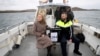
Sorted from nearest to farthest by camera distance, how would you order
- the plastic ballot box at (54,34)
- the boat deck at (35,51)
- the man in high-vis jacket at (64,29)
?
the man in high-vis jacket at (64,29)
the plastic ballot box at (54,34)
the boat deck at (35,51)

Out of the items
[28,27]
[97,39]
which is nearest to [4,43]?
[97,39]

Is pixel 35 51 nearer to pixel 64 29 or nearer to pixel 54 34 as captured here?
pixel 54 34

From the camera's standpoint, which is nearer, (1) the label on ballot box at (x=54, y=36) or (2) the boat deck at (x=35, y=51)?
(1) the label on ballot box at (x=54, y=36)

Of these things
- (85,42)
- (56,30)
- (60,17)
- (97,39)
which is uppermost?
(60,17)

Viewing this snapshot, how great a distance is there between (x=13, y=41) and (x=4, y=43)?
1.04 meters

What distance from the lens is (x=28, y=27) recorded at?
9375 mm

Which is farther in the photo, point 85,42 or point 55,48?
point 85,42

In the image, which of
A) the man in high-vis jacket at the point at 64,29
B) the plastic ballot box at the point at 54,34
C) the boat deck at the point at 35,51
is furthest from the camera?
the boat deck at the point at 35,51

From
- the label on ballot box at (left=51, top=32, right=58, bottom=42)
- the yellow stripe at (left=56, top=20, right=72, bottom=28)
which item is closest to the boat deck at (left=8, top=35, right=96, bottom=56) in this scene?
the label on ballot box at (left=51, top=32, right=58, bottom=42)

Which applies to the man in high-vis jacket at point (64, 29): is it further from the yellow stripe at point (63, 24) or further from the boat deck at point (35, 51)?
the boat deck at point (35, 51)

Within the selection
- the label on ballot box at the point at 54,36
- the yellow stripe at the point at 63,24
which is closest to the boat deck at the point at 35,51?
the label on ballot box at the point at 54,36

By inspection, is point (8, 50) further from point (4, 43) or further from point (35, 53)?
point (35, 53)

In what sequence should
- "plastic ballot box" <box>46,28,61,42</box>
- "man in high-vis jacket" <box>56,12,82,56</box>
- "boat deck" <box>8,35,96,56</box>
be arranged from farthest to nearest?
"boat deck" <box>8,35,96,56</box> → "plastic ballot box" <box>46,28,61,42</box> → "man in high-vis jacket" <box>56,12,82,56</box>

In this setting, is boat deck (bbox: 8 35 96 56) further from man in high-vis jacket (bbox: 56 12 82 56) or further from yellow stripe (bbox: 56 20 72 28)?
yellow stripe (bbox: 56 20 72 28)
